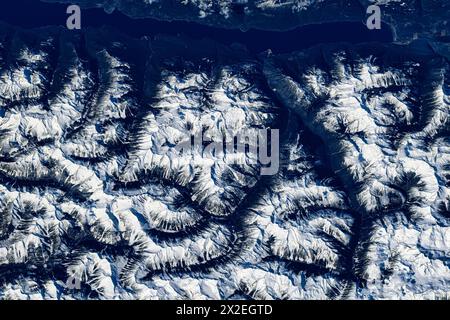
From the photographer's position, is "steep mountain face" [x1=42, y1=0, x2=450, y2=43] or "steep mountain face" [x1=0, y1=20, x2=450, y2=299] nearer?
"steep mountain face" [x1=0, y1=20, x2=450, y2=299]

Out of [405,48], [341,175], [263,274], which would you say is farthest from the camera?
[405,48]

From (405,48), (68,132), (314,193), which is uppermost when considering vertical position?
(405,48)

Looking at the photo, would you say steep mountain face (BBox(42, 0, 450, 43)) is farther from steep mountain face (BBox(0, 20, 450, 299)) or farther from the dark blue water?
steep mountain face (BBox(0, 20, 450, 299))

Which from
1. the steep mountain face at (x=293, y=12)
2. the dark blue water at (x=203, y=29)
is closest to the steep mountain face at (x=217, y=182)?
the dark blue water at (x=203, y=29)

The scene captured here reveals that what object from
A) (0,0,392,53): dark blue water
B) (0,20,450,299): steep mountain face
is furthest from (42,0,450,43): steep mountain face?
(0,20,450,299): steep mountain face

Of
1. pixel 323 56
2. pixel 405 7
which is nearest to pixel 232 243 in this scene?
pixel 323 56

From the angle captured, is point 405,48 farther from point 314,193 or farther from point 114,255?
point 114,255
